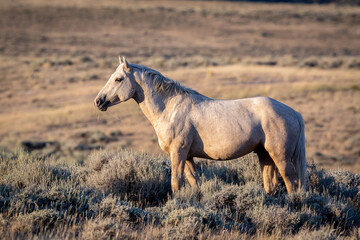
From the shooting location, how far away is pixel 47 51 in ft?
149

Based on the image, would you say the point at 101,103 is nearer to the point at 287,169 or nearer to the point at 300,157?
the point at 287,169

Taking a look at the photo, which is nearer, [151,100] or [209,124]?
[209,124]

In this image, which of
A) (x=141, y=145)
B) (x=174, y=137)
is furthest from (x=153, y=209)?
(x=141, y=145)

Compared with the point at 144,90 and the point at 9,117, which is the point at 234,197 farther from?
the point at 9,117

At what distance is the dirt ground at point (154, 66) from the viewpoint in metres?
17.7

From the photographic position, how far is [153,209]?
5.59 meters

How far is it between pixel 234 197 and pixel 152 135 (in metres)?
12.3

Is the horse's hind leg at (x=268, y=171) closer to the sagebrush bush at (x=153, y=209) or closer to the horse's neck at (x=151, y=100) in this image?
the sagebrush bush at (x=153, y=209)

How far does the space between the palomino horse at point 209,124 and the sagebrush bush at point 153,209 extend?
18.9 inches

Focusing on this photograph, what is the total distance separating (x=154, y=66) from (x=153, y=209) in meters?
29.9

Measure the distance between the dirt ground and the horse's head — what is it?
1843mm

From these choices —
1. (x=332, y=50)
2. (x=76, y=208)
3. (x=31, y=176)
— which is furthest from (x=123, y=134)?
(x=332, y=50)

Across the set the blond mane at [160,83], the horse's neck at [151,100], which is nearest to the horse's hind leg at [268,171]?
the blond mane at [160,83]

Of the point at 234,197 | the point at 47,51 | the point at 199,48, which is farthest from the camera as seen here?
the point at 199,48
